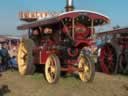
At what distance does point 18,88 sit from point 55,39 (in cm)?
267

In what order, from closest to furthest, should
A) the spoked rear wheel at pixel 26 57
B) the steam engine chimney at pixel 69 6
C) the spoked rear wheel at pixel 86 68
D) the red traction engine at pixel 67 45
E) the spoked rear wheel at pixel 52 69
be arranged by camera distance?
the spoked rear wheel at pixel 52 69 → the spoked rear wheel at pixel 86 68 → the red traction engine at pixel 67 45 → the spoked rear wheel at pixel 26 57 → the steam engine chimney at pixel 69 6

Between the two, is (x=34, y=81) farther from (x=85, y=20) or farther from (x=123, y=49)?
(x=123, y=49)

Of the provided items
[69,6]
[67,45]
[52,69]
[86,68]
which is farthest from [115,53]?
[52,69]

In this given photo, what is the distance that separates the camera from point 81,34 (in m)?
12.9

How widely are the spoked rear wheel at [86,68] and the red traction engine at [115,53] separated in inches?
109

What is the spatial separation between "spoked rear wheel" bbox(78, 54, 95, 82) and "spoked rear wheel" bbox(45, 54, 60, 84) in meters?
0.94

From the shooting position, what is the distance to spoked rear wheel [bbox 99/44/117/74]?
15.8m

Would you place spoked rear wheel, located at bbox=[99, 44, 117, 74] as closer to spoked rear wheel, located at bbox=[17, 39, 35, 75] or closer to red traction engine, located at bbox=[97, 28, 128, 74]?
red traction engine, located at bbox=[97, 28, 128, 74]

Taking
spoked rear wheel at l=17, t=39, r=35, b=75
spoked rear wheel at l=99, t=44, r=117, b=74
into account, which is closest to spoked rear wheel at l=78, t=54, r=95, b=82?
spoked rear wheel at l=17, t=39, r=35, b=75

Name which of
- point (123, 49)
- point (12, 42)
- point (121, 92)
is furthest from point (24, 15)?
point (121, 92)

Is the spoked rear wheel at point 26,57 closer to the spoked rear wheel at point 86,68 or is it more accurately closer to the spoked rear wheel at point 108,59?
the spoked rear wheel at point 86,68

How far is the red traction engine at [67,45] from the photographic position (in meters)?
12.5

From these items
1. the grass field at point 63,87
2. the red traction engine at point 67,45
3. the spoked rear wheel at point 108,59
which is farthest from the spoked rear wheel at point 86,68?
the spoked rear wheel at point 108,59

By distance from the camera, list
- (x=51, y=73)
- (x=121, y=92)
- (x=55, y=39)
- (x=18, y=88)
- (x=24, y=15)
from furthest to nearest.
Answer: (x=24, y=15) < (x=55, y=39) < (x=51, y=73) < (x=18, y=88) < (x=121, y=92)
